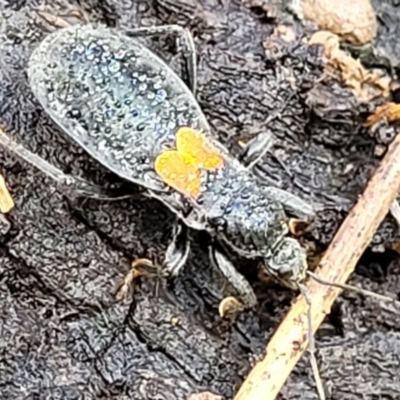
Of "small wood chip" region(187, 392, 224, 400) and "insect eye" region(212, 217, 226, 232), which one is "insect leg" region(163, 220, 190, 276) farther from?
"small wood chip" region(187, 392, 224, 400)

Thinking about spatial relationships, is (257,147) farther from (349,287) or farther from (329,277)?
(349,287)

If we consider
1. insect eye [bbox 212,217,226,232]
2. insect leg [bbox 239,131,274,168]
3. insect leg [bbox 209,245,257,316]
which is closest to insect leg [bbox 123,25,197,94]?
insect leg [bbox 239,131,274,168]

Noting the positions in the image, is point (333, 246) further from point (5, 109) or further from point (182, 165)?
point (5, 109)

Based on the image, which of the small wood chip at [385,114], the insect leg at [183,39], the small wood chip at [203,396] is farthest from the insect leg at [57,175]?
the small wood chip at [385,114]

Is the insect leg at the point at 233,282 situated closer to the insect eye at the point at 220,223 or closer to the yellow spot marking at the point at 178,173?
the insect eye at the point at 220,223

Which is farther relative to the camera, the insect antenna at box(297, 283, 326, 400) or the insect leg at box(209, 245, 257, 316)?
the insect leg at box(209, 245, 257, 316)

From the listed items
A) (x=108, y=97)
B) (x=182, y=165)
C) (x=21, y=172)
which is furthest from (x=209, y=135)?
(x=21, y=172)

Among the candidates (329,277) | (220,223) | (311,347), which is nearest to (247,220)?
(220,223)
